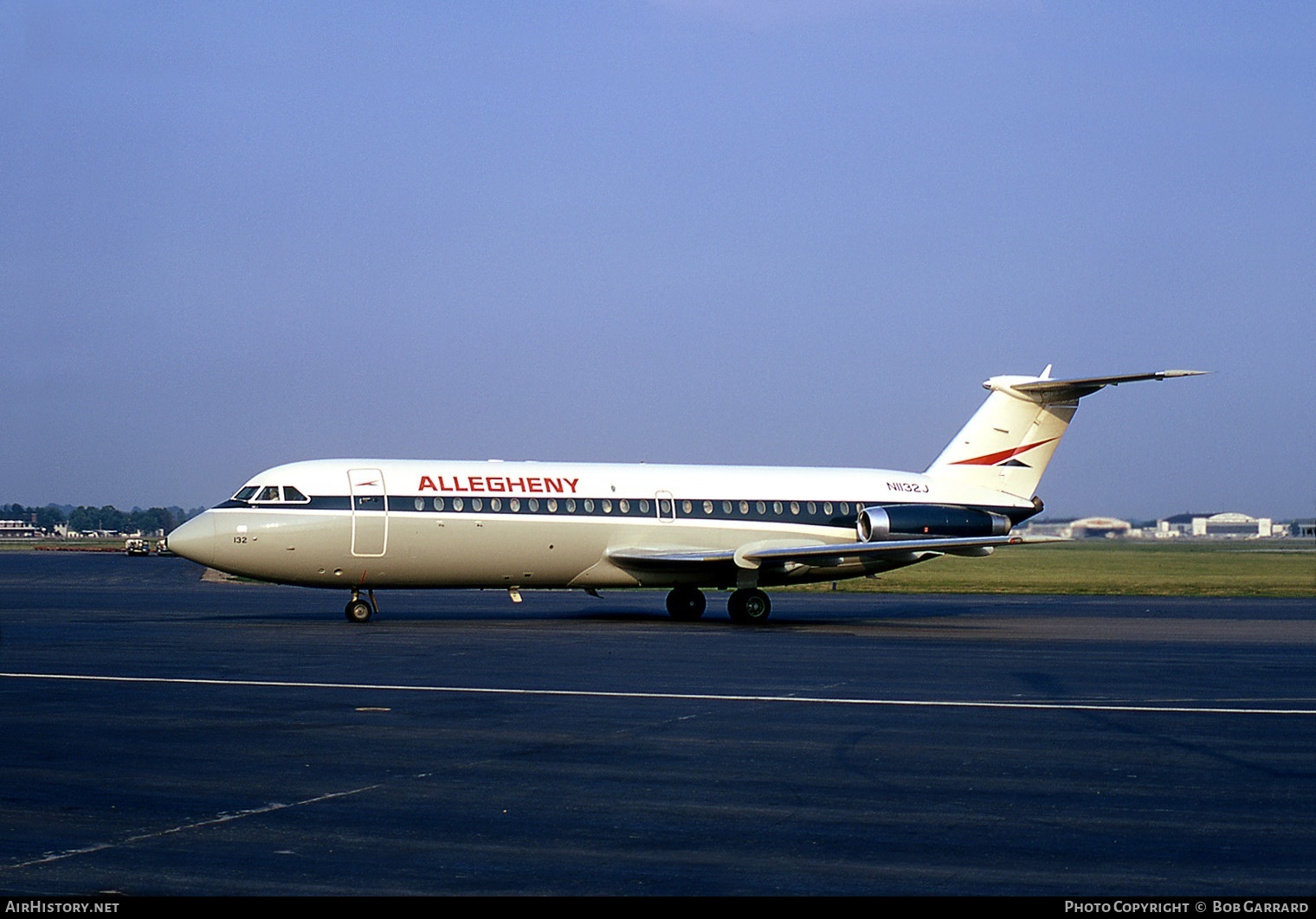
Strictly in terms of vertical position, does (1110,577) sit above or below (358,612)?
below

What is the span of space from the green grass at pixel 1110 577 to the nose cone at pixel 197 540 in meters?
27.3

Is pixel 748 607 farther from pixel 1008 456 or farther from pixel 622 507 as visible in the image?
pixel 1008 456

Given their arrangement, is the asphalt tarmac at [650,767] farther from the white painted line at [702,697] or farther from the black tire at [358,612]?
the black tire at [358,612]

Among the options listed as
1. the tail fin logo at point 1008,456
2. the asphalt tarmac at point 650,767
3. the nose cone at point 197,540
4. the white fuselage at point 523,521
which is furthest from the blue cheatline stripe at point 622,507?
the asphalt tarmac at point 650,767

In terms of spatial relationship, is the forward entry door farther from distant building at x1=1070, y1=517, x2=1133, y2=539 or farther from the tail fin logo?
distant building at x1=1070, y1=517, x2=1133, y2=539

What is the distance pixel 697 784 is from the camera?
10258 millimetres

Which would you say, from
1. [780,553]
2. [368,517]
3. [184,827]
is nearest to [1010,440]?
[780,553]

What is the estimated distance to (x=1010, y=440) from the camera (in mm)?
33750

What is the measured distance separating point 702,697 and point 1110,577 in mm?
45858

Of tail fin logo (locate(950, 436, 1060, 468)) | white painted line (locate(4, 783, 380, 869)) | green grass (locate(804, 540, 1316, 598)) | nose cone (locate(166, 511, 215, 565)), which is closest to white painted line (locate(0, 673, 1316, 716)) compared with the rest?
white painted line (locate(4, 783, 380, 869))

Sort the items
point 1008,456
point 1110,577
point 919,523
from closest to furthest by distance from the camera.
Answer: point 919,523, point 1008,456, point 1110,577

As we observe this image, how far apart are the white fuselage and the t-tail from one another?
0.93 meters

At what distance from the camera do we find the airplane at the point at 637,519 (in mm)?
27781

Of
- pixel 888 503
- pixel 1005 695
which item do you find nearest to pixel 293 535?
pixel 888 503
